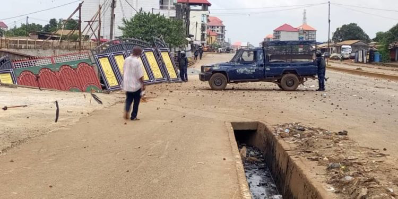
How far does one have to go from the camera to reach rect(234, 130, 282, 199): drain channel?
7974mm

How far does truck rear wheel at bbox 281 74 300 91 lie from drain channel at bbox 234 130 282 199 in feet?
31.7

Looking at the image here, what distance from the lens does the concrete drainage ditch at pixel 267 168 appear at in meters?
6.16

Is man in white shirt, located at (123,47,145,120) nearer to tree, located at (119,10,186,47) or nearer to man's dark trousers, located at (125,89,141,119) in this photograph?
man's dark trousers, located at (125,89,141,119)

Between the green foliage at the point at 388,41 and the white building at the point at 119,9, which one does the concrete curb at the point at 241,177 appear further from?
the white building at the point at 119,9

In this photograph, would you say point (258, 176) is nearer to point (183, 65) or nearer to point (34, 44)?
point (183, 65)

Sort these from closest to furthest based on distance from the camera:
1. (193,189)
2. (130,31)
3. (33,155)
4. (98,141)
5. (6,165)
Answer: (193,189) < (6,165) < (33,155) < (98,141) < (130,31)

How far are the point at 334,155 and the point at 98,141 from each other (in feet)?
12.9

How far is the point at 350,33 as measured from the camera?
109 metres

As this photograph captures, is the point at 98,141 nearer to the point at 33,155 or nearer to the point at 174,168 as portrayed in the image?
the point at 33,155

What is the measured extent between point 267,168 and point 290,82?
39.7 ft

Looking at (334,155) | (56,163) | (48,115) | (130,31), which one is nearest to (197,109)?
(48,115)

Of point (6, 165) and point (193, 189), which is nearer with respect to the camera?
point (193, 189)

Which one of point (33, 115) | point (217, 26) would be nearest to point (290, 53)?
point (33, 115)

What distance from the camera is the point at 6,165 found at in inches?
244
